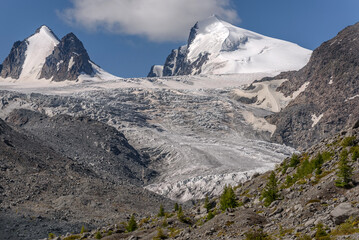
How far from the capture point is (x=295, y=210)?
112ft

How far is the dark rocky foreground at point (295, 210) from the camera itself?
28688 millimetres

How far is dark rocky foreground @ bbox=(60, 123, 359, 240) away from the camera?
28.7 metres

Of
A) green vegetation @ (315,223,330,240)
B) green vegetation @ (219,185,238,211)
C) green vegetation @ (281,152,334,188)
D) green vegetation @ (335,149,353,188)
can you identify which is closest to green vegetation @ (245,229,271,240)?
green vegetation @ (315,223,330,240)

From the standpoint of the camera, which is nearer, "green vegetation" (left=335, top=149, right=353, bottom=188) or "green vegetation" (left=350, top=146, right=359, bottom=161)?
"green vegetation" (left=335, top=149, right=353, bottom=188)

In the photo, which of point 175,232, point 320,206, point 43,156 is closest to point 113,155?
point 43,156

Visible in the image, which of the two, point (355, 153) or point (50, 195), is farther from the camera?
point (50, 195)

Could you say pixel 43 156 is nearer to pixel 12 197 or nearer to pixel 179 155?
pixel 12 197

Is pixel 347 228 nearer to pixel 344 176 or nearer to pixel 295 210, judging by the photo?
pixel 295 210

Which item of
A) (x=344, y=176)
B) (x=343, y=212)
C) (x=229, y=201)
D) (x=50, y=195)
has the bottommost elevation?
(x=50, y=195)

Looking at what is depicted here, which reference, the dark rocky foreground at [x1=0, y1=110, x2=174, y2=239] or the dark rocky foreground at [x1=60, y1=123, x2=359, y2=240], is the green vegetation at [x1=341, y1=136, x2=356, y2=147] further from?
the dark rocky foreground at [x1=0, y1=110, x2=174, y2=239]

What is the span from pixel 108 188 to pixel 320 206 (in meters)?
79.3

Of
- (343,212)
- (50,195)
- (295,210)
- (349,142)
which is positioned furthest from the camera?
(50,195)

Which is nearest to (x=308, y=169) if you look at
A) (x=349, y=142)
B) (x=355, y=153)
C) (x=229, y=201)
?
(x=349, y=142)

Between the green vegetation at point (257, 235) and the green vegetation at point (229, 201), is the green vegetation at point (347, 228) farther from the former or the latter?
the green vegetation at point (229, 201)
